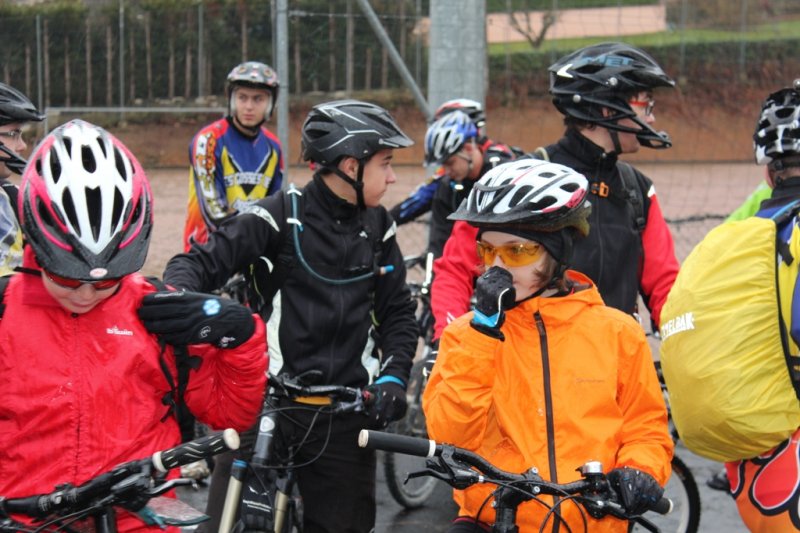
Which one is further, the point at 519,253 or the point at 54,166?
the point at 519,253

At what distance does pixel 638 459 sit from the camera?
346 cm

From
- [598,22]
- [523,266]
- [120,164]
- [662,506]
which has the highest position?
[598,22]

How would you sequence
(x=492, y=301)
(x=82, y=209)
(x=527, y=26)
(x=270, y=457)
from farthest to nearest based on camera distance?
(x=527, y=26) → (x=270, y=457) → (x=492, y=301) → (x=82, y=209)

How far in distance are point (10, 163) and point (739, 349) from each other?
3.54m

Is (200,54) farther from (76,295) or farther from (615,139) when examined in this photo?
(76,295)

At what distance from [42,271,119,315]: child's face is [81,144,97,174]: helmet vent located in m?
0.31

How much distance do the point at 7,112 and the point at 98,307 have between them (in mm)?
2694

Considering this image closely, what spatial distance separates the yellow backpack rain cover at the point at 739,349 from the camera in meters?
3.70

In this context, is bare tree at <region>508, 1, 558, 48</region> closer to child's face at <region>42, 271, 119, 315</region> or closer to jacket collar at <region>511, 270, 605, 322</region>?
jacket collar at <region>511, 270, 605, 322</region>

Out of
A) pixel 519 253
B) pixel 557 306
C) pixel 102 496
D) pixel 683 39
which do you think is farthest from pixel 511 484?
pixel 683 39

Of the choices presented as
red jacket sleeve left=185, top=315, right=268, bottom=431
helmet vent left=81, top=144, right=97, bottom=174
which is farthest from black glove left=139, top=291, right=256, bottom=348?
helmet vent left=81, top=144, right=97, bottom=174

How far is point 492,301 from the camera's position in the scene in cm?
327

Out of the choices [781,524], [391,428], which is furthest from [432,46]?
[781,524]

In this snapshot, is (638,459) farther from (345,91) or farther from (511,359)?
(345,91)
